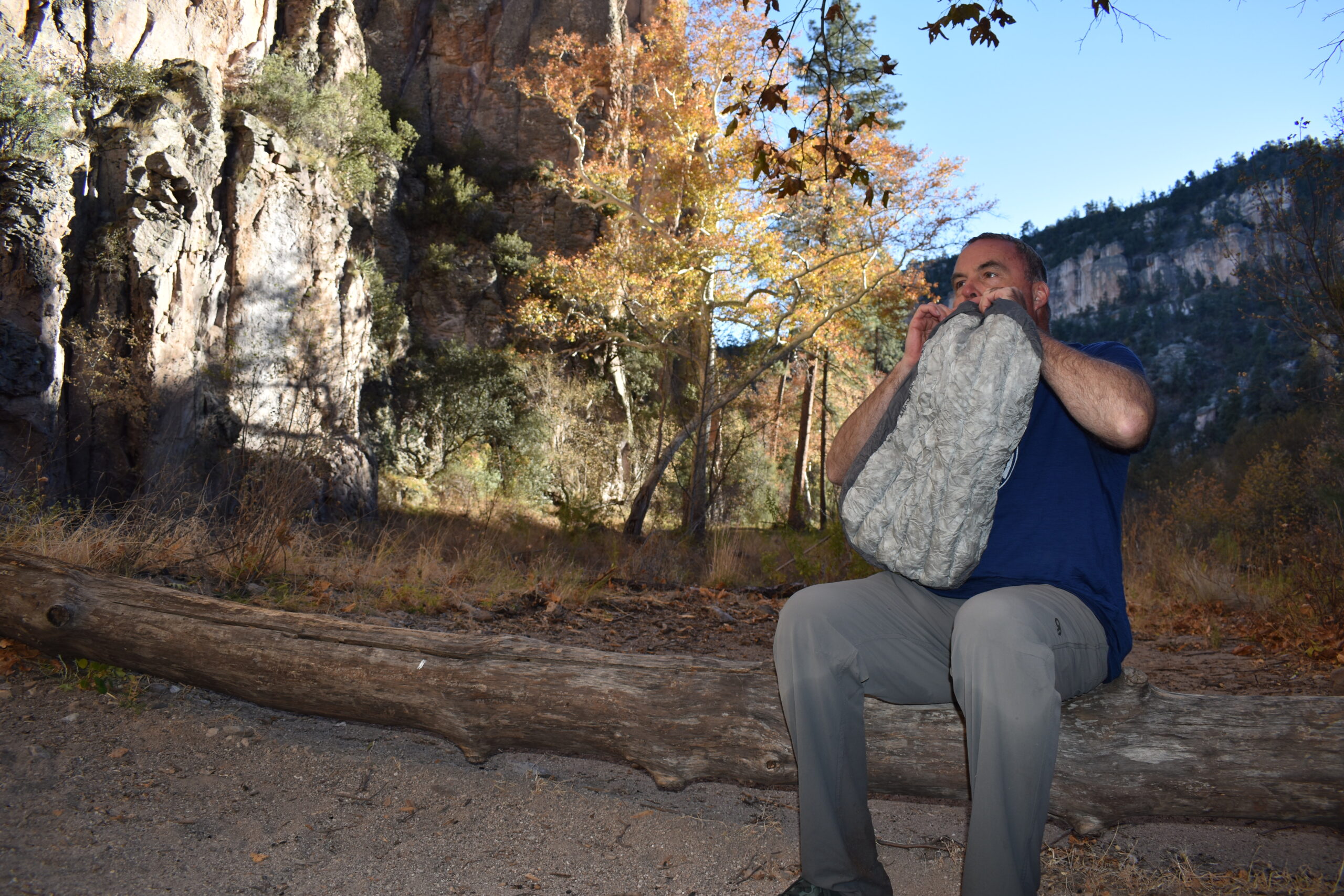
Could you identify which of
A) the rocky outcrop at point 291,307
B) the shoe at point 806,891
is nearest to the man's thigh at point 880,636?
the shoe at point 806,891

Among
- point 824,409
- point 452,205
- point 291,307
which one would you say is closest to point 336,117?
point 452,205

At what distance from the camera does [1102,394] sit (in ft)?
6.17

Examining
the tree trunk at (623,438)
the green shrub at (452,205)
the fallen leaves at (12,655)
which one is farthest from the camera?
the green shrub at (452,205)

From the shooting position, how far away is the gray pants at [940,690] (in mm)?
1597

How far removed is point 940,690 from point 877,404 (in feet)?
2.66

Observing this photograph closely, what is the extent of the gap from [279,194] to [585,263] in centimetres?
620

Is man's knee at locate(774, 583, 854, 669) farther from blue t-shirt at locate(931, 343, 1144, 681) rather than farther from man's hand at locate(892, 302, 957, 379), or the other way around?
man's hand at locate(892, 302, 957, 379)

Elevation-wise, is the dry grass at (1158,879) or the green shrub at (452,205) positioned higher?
the green shrub at (452,205)

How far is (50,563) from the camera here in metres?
3.27

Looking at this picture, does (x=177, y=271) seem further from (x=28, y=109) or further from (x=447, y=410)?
(x=447, y=410)

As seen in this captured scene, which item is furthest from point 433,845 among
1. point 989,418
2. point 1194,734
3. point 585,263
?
point 585,263

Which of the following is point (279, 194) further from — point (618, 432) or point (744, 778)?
point (744, 778)

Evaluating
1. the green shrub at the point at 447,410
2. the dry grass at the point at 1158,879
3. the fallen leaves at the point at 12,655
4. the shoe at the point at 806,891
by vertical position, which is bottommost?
the dry grass at the point at 1158,879

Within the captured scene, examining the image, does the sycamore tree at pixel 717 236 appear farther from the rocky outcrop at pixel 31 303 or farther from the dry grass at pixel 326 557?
the rocky outcrop at pixel 31 303
